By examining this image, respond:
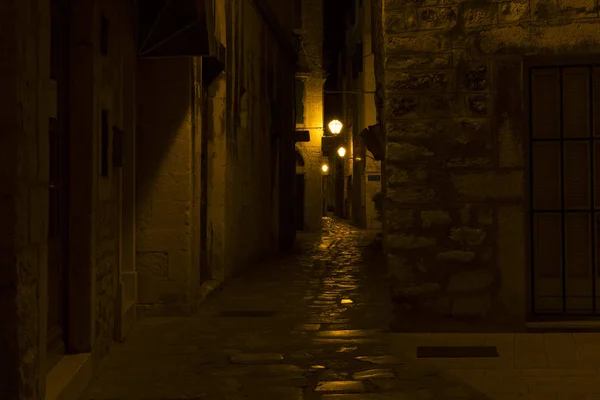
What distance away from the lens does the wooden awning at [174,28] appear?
18.9 ft

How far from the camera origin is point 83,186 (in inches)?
173

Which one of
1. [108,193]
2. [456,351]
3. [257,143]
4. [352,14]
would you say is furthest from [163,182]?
[352,14]

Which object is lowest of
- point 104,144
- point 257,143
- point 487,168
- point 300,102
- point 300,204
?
point 300,204

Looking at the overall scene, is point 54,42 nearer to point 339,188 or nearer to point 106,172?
point 106,172

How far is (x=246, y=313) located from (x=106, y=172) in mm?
2353

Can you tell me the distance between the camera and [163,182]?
6582 millimetres

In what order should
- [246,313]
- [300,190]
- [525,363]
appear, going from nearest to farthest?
[525,363], [246,313], [300,190]

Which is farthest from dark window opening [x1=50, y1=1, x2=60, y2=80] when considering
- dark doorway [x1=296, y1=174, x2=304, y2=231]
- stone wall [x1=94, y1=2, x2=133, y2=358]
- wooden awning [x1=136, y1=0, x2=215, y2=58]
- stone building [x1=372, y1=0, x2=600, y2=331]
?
dark doorway [x1=296, y1=174, x2=304, y2=231]

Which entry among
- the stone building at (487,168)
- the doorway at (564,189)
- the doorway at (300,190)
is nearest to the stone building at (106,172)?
the stone building at (487,168)

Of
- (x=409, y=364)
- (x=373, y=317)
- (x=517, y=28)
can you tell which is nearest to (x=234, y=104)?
(x=373, y=317)

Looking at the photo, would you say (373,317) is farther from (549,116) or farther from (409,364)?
(549,116)

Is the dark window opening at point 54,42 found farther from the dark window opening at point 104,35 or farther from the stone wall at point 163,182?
the stone wall at point 163,182

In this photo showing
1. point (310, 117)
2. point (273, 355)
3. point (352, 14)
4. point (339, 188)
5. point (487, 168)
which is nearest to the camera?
point (273, 355)

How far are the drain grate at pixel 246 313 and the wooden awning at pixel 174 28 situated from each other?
90.6 inches
